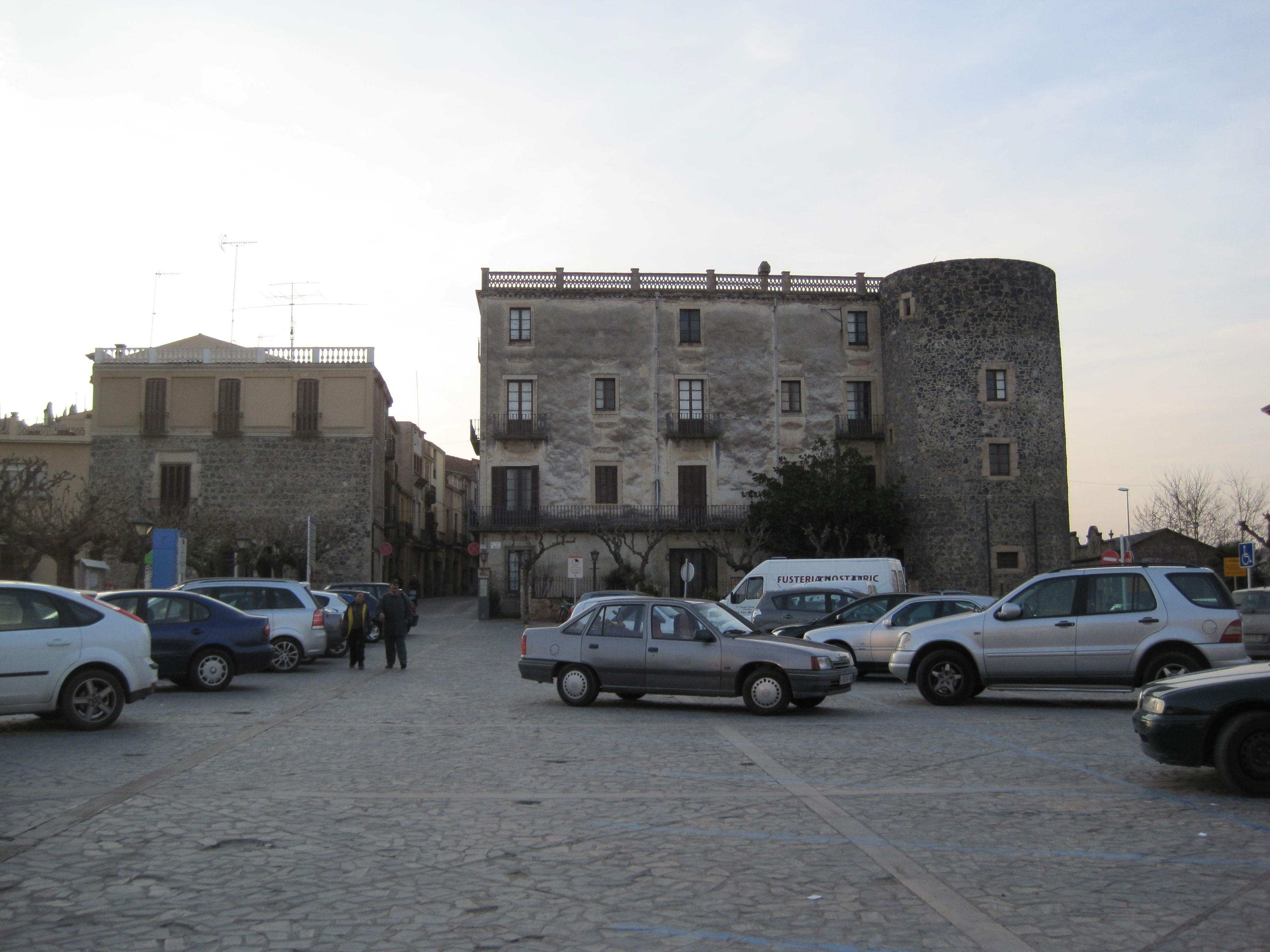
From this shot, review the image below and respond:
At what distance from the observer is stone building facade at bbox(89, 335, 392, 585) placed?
5066cm

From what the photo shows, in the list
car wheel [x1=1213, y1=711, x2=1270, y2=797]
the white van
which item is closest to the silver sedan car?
car wheel [x1=1213, y1=711, x2=1270, y2=797]

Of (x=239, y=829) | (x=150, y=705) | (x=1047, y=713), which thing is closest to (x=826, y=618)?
(x=1047, y=713)

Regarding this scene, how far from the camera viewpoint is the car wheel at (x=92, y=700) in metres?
12.5

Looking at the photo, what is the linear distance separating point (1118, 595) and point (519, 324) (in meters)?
37.8

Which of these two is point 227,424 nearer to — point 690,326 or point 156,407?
point 156,407

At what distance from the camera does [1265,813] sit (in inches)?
321

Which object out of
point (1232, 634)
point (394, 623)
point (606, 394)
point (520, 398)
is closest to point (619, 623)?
point (1232, 634)

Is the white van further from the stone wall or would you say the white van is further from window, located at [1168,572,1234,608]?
the stone wall

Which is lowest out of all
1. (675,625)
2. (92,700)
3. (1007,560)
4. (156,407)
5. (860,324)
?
(92,700)

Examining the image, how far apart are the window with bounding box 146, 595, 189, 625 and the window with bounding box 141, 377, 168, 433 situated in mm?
35576

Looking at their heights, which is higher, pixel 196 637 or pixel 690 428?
pixel 690 428

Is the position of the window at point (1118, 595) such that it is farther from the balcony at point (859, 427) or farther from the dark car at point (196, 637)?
the balcony at point (859, 427)

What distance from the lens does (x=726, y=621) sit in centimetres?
1520

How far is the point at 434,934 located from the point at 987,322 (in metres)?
45.5
